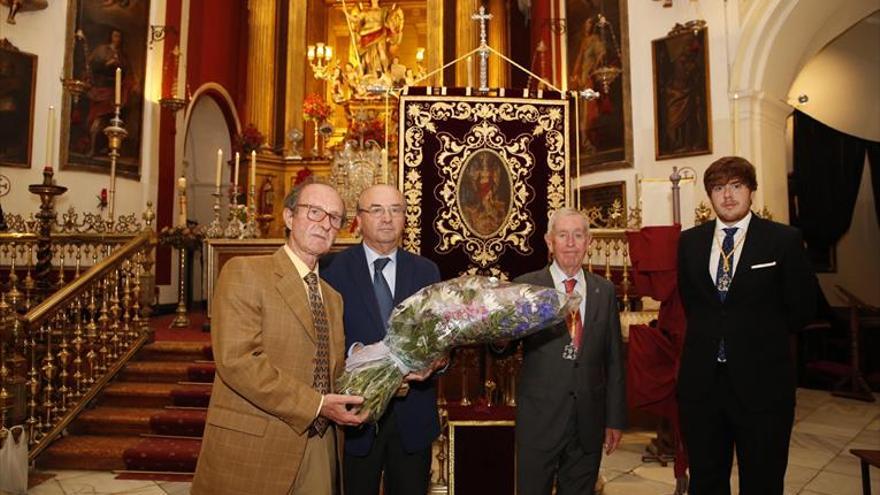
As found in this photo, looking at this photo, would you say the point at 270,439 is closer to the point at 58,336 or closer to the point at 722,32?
the point at 58,336

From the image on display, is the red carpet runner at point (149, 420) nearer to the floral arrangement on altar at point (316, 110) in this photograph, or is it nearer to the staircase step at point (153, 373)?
the staircase step at point (153, 373)

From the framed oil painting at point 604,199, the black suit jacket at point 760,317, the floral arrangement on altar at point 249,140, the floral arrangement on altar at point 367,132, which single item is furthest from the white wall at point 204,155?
the black suit jacket at point 760,317

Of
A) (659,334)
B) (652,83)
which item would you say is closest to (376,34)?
(652,83)

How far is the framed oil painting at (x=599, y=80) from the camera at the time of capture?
8.41m

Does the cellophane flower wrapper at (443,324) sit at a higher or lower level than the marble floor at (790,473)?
higher

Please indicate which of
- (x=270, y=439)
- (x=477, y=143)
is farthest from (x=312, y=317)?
(x=477, y=143)

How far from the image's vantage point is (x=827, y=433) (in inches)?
206

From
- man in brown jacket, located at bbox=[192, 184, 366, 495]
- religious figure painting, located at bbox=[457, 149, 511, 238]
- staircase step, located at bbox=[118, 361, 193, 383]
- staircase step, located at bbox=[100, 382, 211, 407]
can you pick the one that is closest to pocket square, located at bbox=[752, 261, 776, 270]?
man in brown jacket, located at bbox=[192, 184, 366, 495]

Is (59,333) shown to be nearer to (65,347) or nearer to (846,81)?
(65,347)

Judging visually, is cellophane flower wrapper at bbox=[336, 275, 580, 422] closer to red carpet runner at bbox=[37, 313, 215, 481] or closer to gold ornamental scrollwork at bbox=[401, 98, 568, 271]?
gold ornamental scrollwork at bbox=[401, 98, 568, 271]

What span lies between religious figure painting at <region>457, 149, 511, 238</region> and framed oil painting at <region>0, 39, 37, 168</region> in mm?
6312

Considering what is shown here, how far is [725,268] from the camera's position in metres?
2.50

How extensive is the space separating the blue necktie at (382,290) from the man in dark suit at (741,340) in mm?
1336

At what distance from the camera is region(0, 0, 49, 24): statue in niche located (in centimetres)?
723
